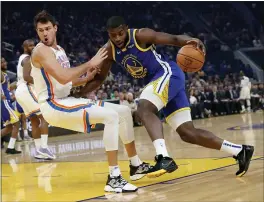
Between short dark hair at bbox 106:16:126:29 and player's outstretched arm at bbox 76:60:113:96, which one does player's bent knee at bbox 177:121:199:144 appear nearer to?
player's outstretched arm at bbox 76:60:113:96

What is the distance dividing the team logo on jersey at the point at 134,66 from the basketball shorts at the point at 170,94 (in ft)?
0.51

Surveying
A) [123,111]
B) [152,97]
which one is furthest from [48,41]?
[152,97]

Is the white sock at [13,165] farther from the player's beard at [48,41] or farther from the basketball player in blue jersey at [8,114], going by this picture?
the player's beard at [48,41]

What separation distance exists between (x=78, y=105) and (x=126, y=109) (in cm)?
55

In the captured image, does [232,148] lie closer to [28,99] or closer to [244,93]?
[28,99]

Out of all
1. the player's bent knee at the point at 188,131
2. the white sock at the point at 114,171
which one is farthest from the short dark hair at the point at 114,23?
the white sock at the point at 114,171

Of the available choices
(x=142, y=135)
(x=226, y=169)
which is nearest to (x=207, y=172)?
(x=226, y=169)

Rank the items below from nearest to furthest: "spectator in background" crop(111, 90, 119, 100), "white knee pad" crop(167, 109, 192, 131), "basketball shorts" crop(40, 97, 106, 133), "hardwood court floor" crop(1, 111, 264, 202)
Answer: "hardwood court floor" crop(1, 111, 264, 202) < "basketball shorts" crop(40, 97, 106, 133) < "white knee pad" crop(167, 109, 192, 131) < "spectator in background" crop(111, 90, 119, 100)

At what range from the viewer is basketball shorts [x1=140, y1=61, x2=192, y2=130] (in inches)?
215

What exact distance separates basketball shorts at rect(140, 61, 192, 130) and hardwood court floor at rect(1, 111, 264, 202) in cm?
66

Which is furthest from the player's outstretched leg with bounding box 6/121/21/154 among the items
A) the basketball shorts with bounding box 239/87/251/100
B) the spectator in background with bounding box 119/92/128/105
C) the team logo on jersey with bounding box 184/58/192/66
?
the basketball shorts with bounding box 239/87/251/100

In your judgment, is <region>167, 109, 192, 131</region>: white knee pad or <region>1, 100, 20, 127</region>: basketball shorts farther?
<region>1, 100, 20, 127</region>: basketball shorts

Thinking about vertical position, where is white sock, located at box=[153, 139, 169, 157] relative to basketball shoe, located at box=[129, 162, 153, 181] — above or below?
above

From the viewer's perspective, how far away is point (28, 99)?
8.73 meters
